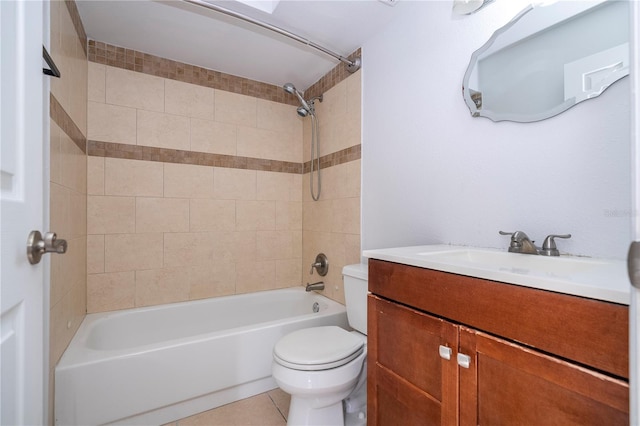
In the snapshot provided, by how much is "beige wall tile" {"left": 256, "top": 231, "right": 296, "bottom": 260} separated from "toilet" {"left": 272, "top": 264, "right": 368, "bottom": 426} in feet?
3.58

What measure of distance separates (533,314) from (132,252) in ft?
7.52

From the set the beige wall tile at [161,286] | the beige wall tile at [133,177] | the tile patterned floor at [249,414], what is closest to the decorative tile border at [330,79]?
the beige wall tile at [133,177]

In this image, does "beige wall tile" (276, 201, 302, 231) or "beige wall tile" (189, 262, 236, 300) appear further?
"beige wall tile" (276, 201, 302, 231)

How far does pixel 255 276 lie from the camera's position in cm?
251

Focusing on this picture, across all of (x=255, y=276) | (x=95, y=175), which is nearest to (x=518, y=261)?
(x=255, y=276)

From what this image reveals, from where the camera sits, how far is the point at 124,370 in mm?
1399

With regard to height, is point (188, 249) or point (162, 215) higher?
point (162, 215)

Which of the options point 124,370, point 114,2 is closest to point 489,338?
point 124,370

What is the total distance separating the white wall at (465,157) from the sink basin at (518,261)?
0.11 m

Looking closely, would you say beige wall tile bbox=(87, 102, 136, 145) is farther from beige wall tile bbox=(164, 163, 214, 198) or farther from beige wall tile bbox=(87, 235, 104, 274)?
beige wall tile bbox=(87, 235, 104, 274)

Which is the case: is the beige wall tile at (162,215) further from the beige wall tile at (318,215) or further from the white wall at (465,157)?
the white wall at (465,157)

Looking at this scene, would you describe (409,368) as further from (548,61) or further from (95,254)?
(95,254)

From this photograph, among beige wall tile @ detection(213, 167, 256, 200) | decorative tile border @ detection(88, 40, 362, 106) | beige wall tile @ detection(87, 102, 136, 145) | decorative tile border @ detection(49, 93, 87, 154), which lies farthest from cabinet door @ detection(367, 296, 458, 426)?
beige wall tile @ detection(87, 102, 136, 145)

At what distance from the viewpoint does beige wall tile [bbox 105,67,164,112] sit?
1.99 m
